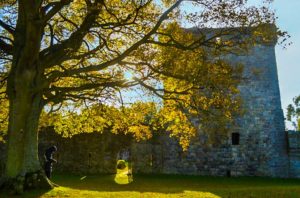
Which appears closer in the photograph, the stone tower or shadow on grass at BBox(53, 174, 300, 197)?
shadow on grass at BBox(53, 174, 300, 197)

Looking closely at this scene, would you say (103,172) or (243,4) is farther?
(103,172)

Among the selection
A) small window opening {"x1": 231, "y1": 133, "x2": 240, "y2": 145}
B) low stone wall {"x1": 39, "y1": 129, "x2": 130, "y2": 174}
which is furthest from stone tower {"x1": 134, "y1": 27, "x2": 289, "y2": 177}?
low stone wall {"x1": 39, "y1": 129, "x2": 130, "y2": 174}

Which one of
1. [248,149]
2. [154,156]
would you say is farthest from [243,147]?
[154,156]

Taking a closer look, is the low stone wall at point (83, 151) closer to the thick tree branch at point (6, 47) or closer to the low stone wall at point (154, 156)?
the low stone wall at point (154, 156)

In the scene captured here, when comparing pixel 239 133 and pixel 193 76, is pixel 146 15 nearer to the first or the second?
pixel 193 76

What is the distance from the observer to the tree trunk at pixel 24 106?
1206 centimetres

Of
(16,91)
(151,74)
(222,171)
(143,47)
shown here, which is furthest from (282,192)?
(222,171)

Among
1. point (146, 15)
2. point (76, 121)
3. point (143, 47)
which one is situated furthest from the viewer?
point (76, 121)

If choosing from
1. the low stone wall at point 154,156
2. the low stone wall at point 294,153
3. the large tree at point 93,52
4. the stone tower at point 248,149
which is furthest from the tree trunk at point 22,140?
the low stone wall at point 294,153

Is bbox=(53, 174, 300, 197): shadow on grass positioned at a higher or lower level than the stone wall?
lower

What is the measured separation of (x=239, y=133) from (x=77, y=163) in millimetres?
13092

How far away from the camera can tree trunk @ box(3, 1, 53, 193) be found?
12.1m

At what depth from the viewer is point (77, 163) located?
2719 cm

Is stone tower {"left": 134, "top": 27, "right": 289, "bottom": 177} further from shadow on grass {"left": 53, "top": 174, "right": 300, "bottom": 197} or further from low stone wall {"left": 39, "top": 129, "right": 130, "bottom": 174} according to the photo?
low stone wall {"left": 39, "top": 129, "right": 130, "bottom": 174}
